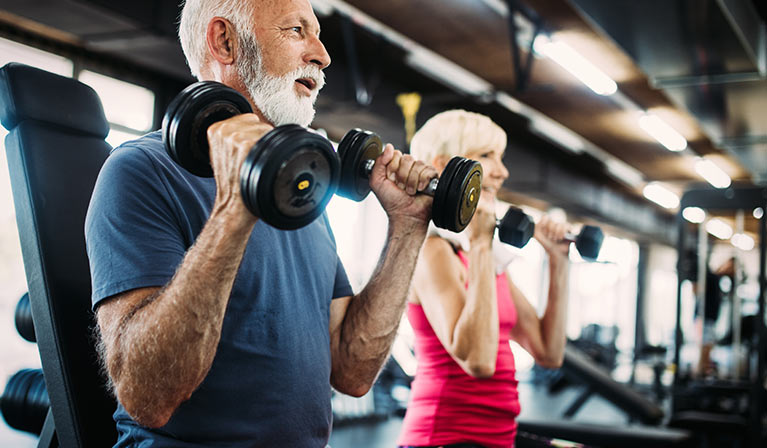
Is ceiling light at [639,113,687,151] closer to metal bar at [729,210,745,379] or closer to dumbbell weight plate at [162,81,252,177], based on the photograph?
metal bar at [729,210,745,379]

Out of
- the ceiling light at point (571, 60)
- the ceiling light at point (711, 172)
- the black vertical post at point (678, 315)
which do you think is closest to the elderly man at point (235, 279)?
the black vertical post at point (678, 315)

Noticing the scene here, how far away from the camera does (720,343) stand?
586 centimetres

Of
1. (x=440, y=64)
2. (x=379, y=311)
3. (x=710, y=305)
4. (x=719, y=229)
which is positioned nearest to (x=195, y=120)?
(x=379, y=311)

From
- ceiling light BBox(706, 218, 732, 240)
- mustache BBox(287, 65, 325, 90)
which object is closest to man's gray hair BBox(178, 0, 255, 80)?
mustache BBox(287, 65, 325, 90)

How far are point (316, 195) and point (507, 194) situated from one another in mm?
9585

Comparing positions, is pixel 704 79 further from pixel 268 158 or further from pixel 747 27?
pixel 268 158

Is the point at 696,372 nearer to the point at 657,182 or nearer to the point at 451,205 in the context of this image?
the point at 451,205

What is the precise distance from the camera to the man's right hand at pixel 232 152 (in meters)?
0.81

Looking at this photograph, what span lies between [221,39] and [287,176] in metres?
0.50

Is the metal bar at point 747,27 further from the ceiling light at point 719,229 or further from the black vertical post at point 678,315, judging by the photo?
the ceiling light at point 719,229

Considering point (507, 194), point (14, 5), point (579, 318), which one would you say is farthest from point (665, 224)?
point (14, 5)

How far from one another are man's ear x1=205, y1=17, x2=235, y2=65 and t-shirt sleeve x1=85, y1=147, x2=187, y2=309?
0.26 meters

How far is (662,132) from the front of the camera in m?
7.59

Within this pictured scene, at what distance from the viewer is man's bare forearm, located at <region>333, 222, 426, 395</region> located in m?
1.32
